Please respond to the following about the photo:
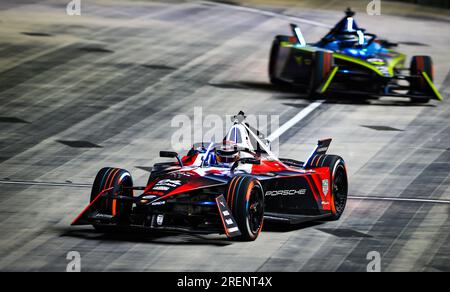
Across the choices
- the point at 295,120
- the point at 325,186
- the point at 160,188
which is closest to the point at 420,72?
the point at 295,120

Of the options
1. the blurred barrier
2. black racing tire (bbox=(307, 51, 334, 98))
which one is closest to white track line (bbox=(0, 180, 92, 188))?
black racing tire (bbox=(307, 51, 334, 98))

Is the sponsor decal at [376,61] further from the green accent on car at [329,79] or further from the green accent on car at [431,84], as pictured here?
the green accent on car at [431,84]

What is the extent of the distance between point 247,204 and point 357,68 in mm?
15411

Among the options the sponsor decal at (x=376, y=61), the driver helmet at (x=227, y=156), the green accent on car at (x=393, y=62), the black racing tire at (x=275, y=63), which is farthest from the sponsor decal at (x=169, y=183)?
the black racing tire at (x=275, y=63)

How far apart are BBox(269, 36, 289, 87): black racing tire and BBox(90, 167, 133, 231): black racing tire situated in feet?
55.2

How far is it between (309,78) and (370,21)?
14.2m

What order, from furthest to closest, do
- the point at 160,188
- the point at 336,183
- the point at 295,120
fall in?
the point at 295,120, the point at 336,183, the point at 160,188

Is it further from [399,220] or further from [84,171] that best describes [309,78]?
[399,220]

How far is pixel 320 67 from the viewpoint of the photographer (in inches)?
1352

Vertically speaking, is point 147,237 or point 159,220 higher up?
point 159,220

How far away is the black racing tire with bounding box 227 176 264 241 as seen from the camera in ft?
64.6

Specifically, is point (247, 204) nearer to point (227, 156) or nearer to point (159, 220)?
point (159, 220)

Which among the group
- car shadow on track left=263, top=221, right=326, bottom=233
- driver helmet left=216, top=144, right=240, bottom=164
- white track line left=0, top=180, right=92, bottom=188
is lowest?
white track line left=0, top=180, right=92, bottom=188

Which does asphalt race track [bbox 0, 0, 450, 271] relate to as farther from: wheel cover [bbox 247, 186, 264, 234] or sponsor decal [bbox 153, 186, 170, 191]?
sponsor decal [bbox 153, 186, 170, 191]
